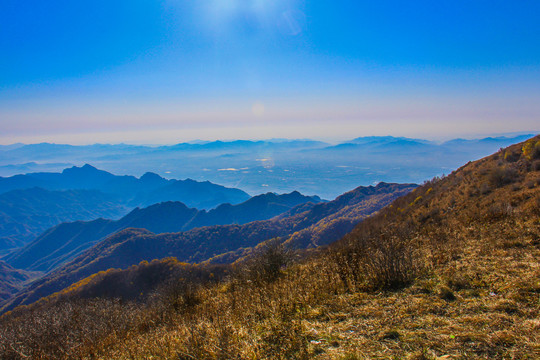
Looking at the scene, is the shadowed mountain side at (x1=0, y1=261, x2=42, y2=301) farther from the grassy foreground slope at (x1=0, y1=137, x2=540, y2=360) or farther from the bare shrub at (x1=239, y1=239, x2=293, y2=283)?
the grassy foreground slope at (x1=0, y1=137, x2=540, y2=360)

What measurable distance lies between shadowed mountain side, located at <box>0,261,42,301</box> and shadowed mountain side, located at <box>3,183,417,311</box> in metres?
46.6

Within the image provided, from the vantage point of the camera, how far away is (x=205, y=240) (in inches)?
4700

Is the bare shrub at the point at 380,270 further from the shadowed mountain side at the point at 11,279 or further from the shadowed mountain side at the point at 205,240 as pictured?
the shadowed mountain side at the point at 11,279

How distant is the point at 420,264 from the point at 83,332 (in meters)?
9.82

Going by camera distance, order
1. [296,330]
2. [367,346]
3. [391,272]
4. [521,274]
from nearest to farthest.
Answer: [367,346] < [296,330] < [521,274] < [391,272]

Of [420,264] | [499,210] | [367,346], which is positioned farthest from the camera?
[499,210]

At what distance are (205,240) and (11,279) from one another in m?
148

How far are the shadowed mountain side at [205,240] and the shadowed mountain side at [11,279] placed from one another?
4663cm

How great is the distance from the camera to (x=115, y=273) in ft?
171

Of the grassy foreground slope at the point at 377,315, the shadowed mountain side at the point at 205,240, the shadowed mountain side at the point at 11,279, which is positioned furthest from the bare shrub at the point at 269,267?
the shadowed mountain side at the point at 11,279

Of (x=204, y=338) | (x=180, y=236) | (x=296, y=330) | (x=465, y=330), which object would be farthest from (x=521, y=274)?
(x=180, y=236)

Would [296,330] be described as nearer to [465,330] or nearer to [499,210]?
[465,330]

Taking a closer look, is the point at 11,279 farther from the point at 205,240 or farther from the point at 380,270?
the point at 380,270

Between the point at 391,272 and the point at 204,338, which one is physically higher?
the point at 391,272
